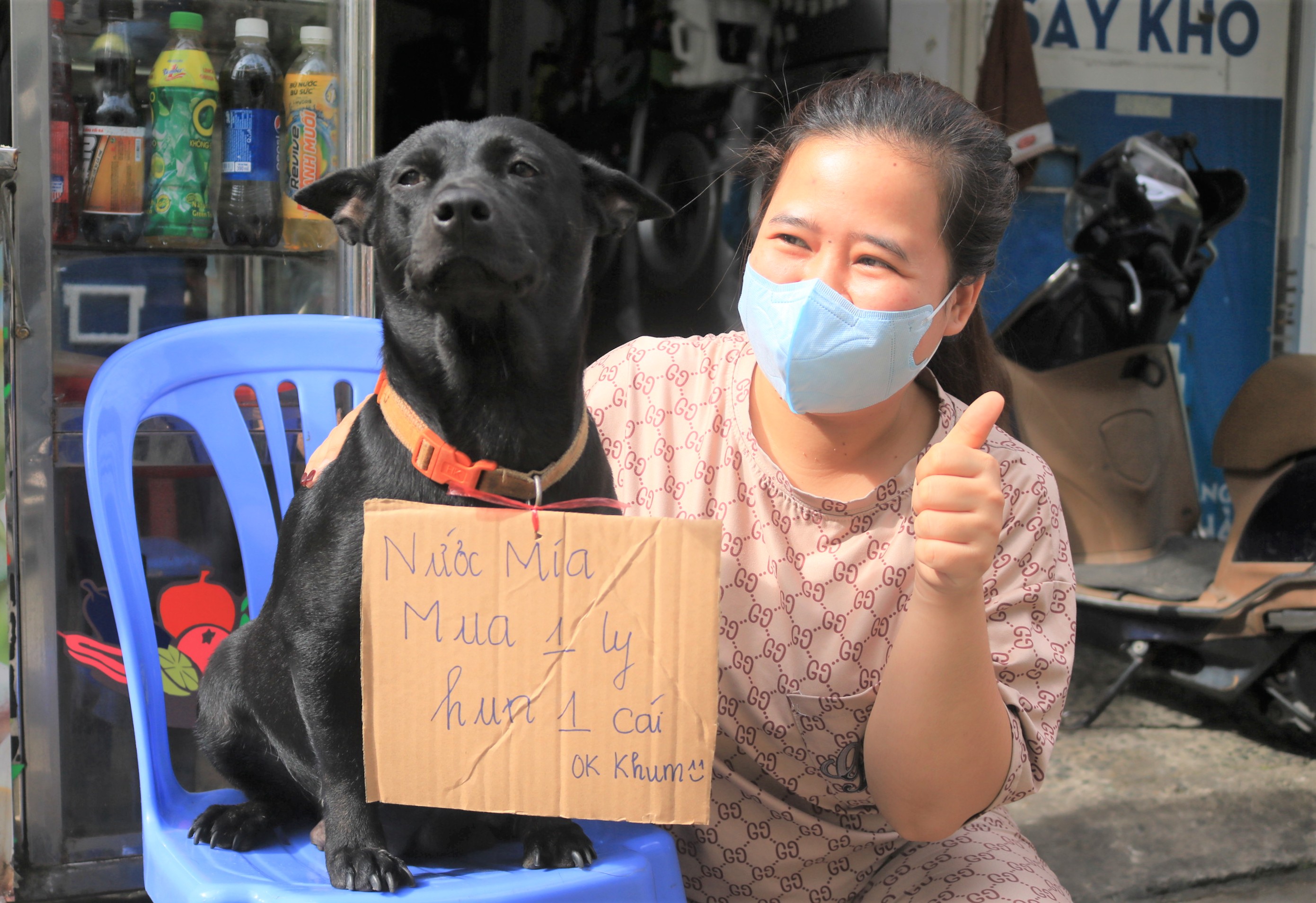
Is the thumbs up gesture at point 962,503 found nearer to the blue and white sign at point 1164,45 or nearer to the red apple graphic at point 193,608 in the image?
the red apple graphic at point 193,608

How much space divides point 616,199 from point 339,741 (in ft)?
2.55

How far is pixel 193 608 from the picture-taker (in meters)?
2.28

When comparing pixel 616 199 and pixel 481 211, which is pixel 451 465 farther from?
pixel 616 199

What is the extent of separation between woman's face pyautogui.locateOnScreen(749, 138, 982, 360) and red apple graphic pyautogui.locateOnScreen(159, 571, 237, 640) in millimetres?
1530

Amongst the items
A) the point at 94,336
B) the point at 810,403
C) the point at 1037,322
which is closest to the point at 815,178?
the point at 810,403

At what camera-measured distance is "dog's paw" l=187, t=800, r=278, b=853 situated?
134 cm

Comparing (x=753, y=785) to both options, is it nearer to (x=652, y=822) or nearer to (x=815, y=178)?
(x=652, y=822)

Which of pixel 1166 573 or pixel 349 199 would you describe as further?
pixel 1166 573

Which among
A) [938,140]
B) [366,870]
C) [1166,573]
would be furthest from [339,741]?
[1166,573]

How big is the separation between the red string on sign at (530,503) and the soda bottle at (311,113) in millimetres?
1228

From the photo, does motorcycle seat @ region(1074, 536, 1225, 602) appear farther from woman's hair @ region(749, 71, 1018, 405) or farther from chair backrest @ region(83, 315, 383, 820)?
chair backrest @ region(83, 315, 383, 820)

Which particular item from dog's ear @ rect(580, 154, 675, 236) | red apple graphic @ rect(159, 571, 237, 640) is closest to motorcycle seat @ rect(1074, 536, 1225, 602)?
dog's ear @ rect(580, 154, 675, 236)

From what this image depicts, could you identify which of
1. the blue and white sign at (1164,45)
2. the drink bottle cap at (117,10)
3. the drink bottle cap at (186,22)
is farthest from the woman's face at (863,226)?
the blue and white sign at (1164,45)

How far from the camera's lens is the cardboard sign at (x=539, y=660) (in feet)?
3.72
